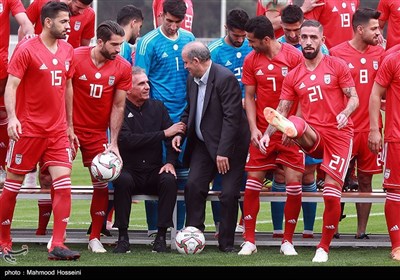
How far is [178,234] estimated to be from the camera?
11.5 meters

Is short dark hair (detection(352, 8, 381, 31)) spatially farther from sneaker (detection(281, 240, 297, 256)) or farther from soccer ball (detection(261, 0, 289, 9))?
sneaker (detection(281, 240, 297, 256))

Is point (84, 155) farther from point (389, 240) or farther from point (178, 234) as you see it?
point (389, 240)

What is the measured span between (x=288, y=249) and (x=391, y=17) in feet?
11.0

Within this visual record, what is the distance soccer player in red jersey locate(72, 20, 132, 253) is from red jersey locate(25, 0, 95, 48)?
56.8 inches

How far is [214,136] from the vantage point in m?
11.8

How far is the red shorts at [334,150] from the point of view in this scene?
1088cm

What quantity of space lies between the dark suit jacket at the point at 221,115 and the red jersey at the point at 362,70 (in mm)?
1245

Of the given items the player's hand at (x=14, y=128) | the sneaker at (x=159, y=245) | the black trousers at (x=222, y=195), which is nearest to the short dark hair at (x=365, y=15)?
the black trousers at (x=222, y=195)

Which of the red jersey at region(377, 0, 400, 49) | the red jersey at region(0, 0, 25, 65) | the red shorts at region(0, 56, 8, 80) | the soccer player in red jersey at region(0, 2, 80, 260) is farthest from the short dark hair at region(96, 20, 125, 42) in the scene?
the red jersey at region(377, 0, 400, 49)

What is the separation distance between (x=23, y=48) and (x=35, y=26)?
243 centimetres

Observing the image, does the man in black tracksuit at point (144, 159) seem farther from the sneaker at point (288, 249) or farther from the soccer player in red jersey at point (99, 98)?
the sneaker at point (288, 249)

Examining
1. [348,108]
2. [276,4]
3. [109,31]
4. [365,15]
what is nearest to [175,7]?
[109,31]

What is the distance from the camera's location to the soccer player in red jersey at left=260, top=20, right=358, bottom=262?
10.9 meters
